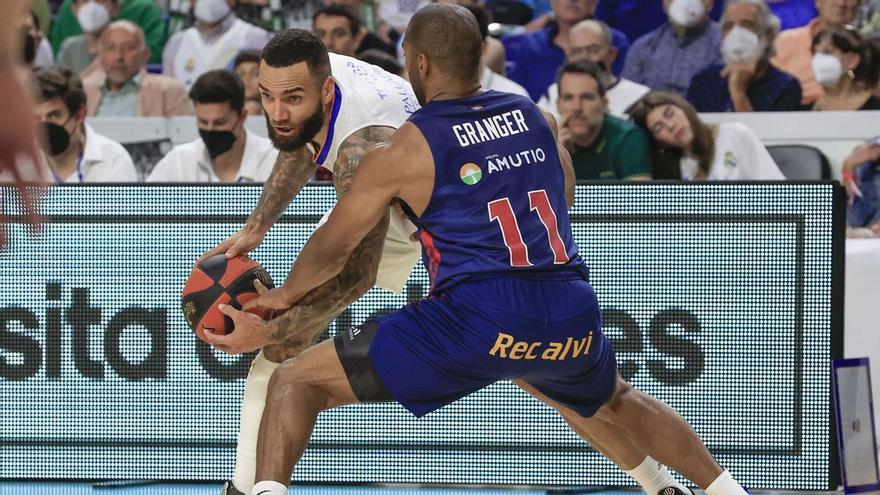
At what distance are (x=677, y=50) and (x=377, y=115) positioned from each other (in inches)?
182

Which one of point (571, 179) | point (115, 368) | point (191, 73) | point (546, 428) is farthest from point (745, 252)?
point (191, 73)

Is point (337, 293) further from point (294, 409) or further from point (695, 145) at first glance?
point (695, 145)

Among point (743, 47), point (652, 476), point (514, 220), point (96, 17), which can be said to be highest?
point (743, 47)

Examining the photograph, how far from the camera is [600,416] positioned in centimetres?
425

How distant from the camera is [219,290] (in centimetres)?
430

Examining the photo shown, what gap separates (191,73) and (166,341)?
170 inches

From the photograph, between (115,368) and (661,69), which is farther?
(661,69)

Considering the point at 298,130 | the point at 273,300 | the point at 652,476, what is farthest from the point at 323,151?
Result: the point at 652,476

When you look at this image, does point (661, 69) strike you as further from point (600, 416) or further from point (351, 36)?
point (600, 416)

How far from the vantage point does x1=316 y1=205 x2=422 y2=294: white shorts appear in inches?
180

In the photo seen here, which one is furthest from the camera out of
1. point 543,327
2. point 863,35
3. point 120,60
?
point 120,60

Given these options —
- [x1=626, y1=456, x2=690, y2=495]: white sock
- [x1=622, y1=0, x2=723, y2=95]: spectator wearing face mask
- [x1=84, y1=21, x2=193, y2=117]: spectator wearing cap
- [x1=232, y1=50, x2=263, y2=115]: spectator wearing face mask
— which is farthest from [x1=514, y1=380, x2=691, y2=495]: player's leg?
[x1=84, y1=21, x2=193, y2=117]: spectator wearing cap

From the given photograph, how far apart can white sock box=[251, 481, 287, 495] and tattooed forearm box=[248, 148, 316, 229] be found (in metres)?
1.16

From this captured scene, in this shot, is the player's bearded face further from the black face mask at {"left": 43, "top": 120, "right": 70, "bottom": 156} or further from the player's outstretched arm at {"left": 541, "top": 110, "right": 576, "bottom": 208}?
the black face mask at {"left": 43, "top": 120, "right": 70, "bottom": 156}
